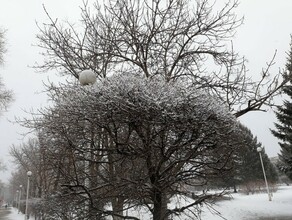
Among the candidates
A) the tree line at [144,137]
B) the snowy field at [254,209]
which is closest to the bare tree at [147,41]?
the tree line at [144,137]

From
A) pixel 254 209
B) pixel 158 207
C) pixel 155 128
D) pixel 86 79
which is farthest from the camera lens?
pixel 254 209

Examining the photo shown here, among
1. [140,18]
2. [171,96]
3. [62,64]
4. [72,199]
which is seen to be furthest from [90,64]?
[171,96]

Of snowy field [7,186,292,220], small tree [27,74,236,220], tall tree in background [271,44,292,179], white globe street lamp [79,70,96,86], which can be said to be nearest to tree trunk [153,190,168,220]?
small tree [27,74,236,220]

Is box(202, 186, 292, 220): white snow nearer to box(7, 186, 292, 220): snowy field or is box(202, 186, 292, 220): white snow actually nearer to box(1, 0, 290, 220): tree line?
box(7, 186, 292, 220): snowy field

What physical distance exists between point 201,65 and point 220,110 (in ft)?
11.6

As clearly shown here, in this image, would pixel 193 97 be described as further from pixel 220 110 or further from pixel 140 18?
pixel 140 18

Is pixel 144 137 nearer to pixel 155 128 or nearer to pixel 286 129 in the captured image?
pixel 155 128

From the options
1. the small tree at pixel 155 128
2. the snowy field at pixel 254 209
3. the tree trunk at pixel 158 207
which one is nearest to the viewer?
the small tree at pixel 155 128

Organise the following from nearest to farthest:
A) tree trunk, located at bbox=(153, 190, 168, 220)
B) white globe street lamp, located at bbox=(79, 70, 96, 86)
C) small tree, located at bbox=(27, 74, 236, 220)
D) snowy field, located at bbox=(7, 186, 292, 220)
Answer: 1. small tree, located at bbox=(27, 74, 236, 220)
2. tree trunk, located at bbox=(153, 190, 168, 220)
3. white globe street lamp, located at bbox=(79, 70, 96, 86)
4. snowy field, located at bbox=(7, 186, 292, 220)

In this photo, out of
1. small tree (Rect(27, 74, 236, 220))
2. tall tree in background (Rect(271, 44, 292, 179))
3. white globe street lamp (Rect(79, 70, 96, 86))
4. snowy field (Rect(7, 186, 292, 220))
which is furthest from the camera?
tall tree in background (Rect(271, 44, 292, 179))

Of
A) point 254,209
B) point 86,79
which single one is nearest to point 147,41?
point 86,79

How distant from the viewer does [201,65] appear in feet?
20.4

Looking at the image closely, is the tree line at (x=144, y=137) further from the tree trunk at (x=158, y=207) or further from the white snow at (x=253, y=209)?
the white snow at (x=253, y=209)

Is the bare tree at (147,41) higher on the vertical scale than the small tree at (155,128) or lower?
higher
